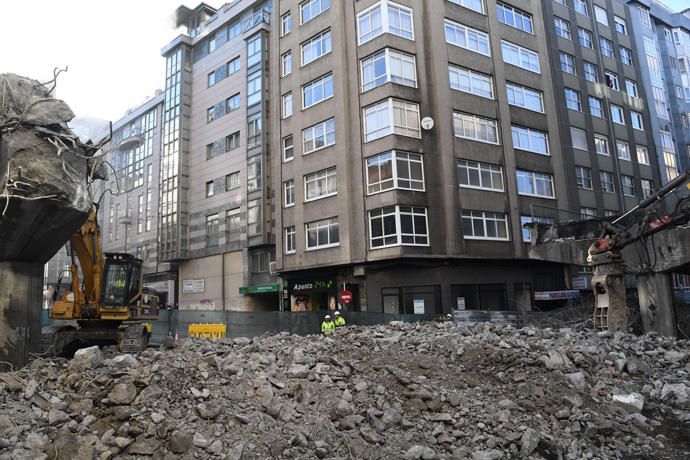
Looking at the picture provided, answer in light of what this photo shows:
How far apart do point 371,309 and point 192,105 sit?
99.5 ft

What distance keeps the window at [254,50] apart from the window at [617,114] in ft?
102

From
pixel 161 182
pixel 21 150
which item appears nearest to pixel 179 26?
pixel 161 182

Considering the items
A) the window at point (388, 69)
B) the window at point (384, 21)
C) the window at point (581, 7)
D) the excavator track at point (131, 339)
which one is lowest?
the excavator track at point (131, 339)

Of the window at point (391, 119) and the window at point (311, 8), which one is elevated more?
the window at point (311, 8)

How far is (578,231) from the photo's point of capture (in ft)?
66.9

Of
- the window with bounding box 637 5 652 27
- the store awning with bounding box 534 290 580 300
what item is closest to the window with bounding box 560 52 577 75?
the window with bounding box 637 5 652 27

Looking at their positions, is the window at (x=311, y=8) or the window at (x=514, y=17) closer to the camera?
the window at (x=311, y=8)

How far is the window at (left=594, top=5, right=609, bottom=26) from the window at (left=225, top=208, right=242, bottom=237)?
36331 millimetres

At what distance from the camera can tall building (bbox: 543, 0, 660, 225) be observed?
3775 cm

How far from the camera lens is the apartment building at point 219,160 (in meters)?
38.6

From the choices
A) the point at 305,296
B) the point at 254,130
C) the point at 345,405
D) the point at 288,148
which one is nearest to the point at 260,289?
the point at 305,296

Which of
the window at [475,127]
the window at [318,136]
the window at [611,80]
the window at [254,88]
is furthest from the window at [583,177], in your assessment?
the window at [254,88]

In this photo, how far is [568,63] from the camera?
1550 inches

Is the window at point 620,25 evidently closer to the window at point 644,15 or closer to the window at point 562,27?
the window at point 644,15
